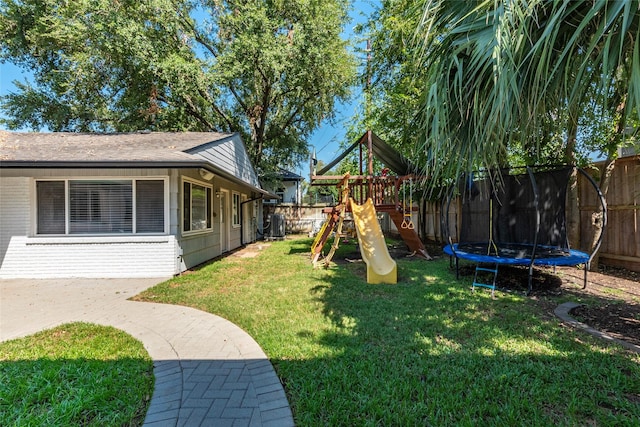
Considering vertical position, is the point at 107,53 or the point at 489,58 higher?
the point at 107,53

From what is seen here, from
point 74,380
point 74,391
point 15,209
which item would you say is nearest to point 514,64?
point 74,391

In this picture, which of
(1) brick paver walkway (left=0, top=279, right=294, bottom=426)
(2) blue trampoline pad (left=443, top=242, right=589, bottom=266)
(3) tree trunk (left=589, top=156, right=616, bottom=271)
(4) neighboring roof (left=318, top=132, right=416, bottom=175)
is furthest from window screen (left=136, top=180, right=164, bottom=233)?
(3) tree trunk (left=589, top=156, right=616, bottom=271)

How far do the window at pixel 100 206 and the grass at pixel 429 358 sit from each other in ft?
7.39

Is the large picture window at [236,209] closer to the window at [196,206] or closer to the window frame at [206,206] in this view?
the window frame at [206,206]

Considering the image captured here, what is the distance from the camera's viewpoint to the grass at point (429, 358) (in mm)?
2082

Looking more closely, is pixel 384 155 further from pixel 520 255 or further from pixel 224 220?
pixel 224 220

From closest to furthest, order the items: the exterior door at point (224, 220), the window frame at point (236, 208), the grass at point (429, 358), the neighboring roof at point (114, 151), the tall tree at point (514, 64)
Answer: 1. the tall tree at point (514, 64)
2. the grass at point (429, 358)
3. the neighboring roof at point (114, 151)
4. the exterior door at point (224, 220)
5. the window frame at point (236, 208)

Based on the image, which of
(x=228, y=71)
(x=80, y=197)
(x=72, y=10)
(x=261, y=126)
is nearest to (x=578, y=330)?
(x=80, y=197)

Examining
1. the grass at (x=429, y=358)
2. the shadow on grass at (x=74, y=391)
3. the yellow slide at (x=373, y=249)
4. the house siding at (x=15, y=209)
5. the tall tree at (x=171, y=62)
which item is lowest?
the shadow on grass at (x=74, y=391)

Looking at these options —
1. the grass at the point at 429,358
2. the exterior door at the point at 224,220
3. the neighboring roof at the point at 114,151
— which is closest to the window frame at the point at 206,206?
the neighboring roof at the point at 114,151

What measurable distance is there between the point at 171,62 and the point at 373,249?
38.6ft

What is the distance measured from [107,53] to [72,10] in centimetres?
217

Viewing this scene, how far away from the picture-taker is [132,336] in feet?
11.5

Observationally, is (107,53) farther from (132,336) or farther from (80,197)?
(132,336)
